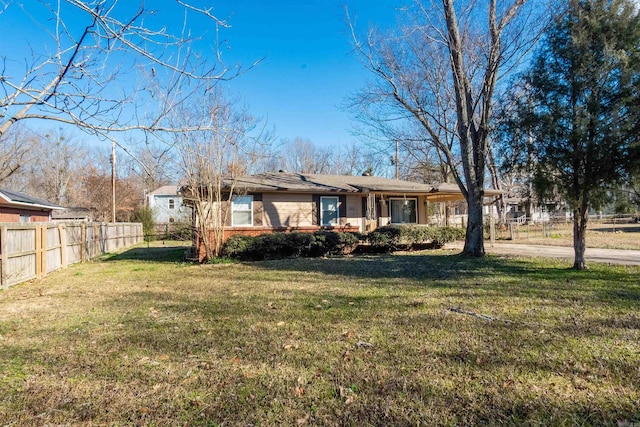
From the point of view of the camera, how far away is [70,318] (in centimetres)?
545

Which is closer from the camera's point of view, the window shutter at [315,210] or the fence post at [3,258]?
the fence post at [3,258]

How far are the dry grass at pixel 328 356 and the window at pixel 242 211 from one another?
7.43 metres

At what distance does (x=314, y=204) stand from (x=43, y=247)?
31.1ft

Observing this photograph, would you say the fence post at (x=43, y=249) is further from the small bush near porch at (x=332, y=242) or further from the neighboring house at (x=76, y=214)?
the neighboring house at (x=76, y=214)

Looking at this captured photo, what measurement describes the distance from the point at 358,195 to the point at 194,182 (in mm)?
7629

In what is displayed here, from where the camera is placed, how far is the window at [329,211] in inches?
634

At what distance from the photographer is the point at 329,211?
16234 mm

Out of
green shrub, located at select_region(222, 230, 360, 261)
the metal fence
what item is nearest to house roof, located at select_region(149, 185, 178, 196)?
green shrub, located at select_region(222, 230, 360, 261)

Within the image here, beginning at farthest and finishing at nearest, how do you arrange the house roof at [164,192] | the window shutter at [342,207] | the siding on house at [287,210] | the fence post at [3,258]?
the house roof at [164,192] → the window shutter at [342,207] → the siding on house at [287,210] → the fence post at [3,258]

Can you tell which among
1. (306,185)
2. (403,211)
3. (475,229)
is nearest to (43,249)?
(306,185)

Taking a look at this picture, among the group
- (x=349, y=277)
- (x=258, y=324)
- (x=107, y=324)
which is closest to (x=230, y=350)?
(x=258, y=324)

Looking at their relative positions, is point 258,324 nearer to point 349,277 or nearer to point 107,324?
point 107,324

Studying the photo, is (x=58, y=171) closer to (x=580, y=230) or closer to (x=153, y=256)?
(x=153, y=256)

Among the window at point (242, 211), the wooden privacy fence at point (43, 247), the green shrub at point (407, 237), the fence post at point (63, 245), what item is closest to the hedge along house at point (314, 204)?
the window at point (242, 211)
